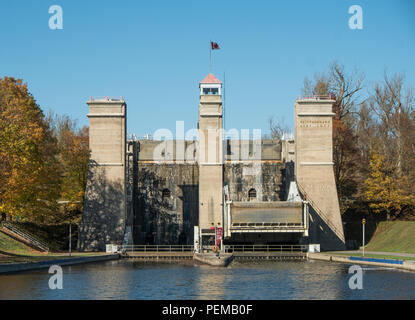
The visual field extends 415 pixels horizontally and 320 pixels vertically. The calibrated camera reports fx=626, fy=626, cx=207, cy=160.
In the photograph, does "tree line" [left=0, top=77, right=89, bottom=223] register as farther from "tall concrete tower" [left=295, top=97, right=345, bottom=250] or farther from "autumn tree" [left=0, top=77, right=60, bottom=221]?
"tall concrete tower" [left=295, top=97, right=345, bottom=250]

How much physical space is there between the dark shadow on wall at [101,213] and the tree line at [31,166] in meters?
3.41

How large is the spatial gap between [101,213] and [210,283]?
29643mm

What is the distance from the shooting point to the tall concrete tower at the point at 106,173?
212 ft

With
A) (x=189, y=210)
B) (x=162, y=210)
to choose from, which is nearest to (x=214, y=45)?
(x=189, y=210)

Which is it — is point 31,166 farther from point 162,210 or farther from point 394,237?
point 394,237

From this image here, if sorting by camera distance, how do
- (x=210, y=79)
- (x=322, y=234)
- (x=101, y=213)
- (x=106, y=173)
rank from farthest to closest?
(x=210, y=79) < (x=106, y=173) < (x=101, y=213) < (x=322, y=234)

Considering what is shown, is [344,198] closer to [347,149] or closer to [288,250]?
[347,149]

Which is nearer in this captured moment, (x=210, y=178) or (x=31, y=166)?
(x=31, y=166)

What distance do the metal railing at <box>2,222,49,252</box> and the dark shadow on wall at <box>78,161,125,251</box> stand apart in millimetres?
4830

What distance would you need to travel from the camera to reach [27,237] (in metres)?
60.2

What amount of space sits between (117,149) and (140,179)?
682 cm

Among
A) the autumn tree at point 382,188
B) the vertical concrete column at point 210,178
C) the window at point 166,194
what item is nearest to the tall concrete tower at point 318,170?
the autumn tree at point 382,188
